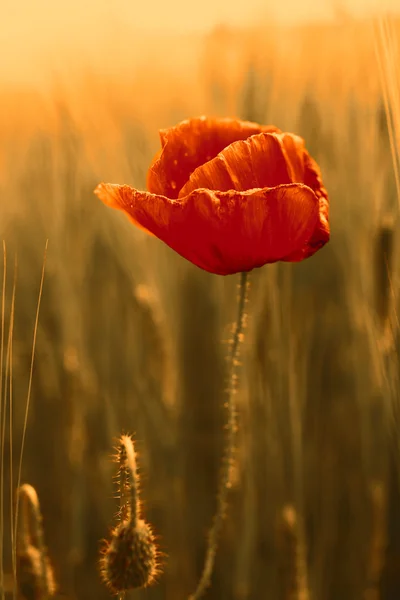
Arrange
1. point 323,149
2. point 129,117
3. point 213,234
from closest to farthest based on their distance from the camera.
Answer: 1. point 213,234
2. point 323,149
3. point 129,117

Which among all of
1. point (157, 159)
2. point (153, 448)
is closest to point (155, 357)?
point (153, 448)

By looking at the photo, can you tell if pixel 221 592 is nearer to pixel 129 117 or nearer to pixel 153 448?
pixel 153 448

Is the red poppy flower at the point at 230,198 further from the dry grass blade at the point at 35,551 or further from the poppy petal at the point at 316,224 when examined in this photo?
the dry grass blade at the point at 35,551

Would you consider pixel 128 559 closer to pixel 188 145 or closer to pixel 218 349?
pixel 188 145

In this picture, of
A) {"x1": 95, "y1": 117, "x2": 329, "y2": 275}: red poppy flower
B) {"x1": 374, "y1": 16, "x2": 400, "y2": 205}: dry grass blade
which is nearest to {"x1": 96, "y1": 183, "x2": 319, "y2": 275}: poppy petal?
{"x1": 95, "y1": 117, "x2": 329, "y2": 275}: red poppy flower

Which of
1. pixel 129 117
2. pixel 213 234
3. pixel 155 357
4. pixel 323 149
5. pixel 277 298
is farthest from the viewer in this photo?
pixel 129 117

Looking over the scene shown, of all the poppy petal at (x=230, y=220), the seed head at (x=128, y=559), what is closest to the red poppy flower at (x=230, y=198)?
the poppy petal at (x=230, y=220)

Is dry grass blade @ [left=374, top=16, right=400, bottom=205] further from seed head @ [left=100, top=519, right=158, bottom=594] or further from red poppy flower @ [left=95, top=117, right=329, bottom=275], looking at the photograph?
seed head @ [left=100, top=519, right=158, bottom=594]
